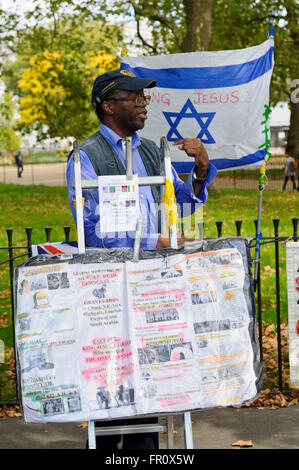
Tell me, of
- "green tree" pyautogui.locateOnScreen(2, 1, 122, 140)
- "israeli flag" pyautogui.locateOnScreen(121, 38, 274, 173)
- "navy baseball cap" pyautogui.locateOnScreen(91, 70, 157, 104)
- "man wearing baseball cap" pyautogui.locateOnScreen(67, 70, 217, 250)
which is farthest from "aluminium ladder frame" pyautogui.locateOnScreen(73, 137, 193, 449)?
"green tree" pyautogui.locateOnScreen(2, 1, 122, 140)

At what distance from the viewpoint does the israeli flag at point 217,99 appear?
503 cm

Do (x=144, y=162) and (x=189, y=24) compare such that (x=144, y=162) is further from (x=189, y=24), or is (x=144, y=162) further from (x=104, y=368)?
(x=189, y=24)

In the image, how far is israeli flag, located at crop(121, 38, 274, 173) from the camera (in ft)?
16.5

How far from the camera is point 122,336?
2.75 metres

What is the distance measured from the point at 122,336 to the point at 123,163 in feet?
3.14

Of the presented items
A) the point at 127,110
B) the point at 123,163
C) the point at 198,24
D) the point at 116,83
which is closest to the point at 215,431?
the point at 123,163

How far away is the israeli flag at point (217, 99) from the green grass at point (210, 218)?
2.45 m

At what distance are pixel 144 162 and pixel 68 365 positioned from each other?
3.87 ft

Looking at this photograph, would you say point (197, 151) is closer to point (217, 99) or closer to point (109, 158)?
point (109, 158)

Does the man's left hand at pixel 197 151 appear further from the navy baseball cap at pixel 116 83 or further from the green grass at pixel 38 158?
the green grass at pixel 38 158

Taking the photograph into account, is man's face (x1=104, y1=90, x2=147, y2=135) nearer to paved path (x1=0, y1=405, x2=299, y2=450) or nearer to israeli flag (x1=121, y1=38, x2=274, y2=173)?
israeli flag (x1=121, y1=38, x2=274, y2=173)

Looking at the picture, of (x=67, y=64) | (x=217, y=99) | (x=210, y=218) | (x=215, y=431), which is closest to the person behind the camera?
(x=215, y=431)

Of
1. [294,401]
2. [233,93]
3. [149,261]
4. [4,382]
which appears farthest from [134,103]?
[4,382]

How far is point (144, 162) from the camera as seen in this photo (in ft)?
11.0
